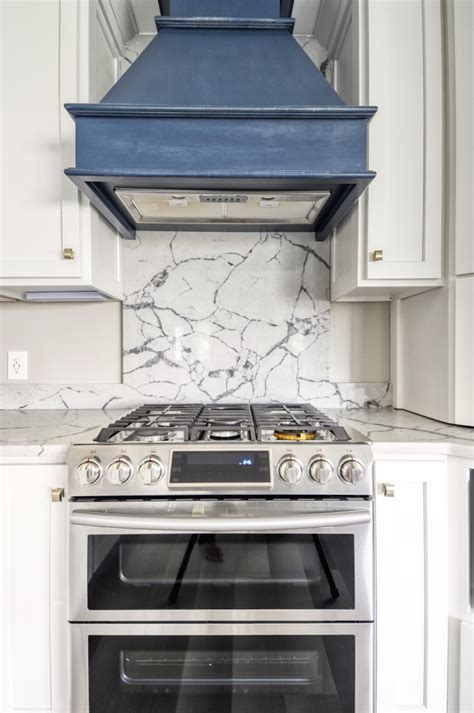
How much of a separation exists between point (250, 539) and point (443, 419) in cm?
78

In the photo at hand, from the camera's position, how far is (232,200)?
1.40 metres

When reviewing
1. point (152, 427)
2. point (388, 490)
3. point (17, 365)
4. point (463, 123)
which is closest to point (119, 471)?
point (152, 427)

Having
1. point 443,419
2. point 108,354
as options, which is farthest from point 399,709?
point 108,354

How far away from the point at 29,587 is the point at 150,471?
19.6 inches

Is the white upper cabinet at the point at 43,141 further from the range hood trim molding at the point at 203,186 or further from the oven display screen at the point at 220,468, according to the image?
the oven display screen at the point at 220,468

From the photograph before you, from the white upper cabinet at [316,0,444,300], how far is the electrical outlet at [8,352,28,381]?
4.57 feet

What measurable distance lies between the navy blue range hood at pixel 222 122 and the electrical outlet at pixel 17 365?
0.78 m

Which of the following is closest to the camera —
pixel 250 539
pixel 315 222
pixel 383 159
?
pixel 250 539

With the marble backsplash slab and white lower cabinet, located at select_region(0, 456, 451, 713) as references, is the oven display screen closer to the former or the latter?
white lower cabinet, located at select_region(0, 456, 451, 713)

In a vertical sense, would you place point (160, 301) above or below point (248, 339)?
above

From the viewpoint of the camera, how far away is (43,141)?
1.35 m

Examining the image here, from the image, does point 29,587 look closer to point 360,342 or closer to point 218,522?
point 218,522

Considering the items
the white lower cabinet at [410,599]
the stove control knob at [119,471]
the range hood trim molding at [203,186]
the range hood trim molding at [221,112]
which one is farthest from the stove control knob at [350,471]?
the range hood trim molding at [221,112]

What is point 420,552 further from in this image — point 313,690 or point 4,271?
point 4,271
